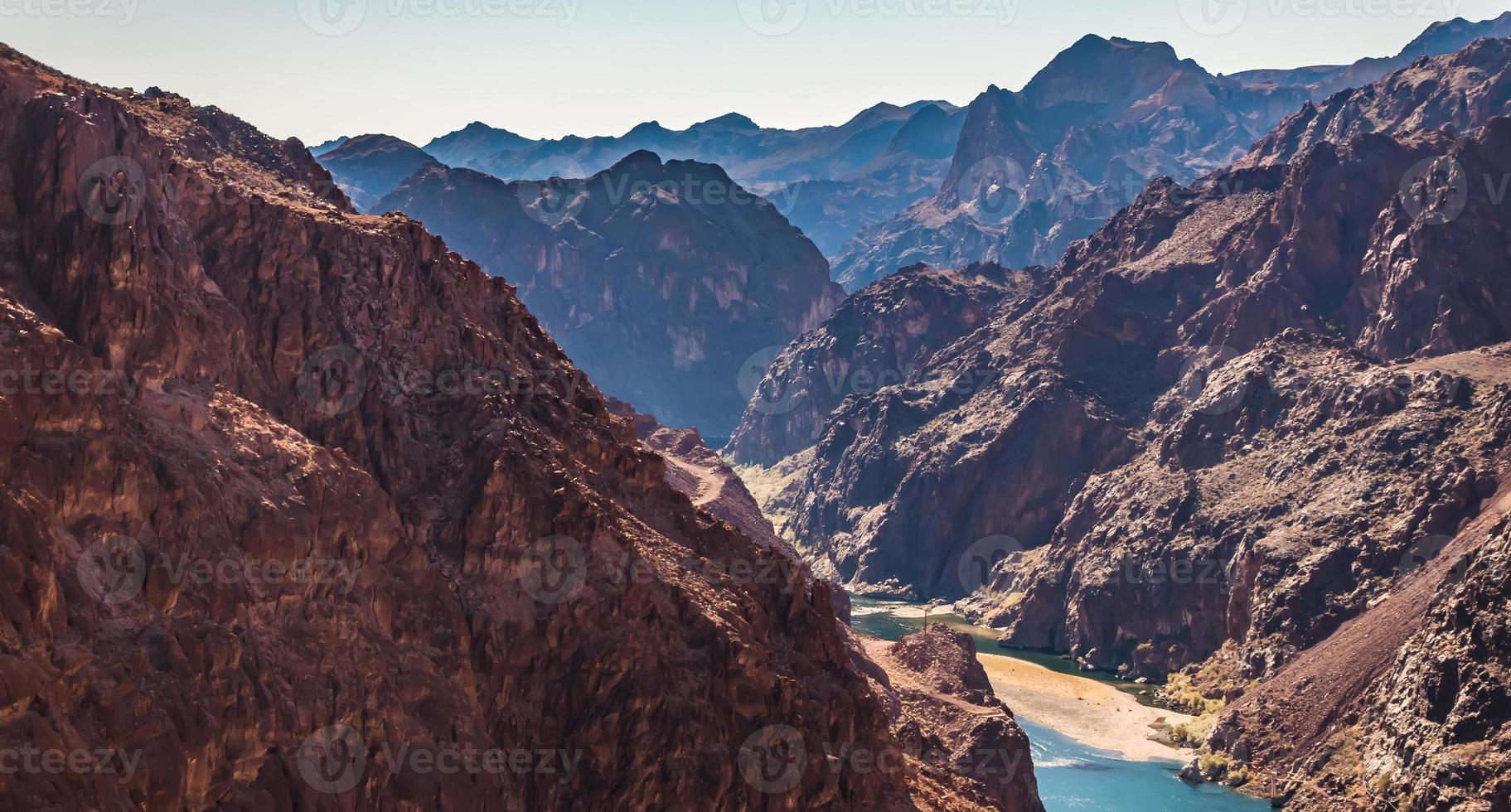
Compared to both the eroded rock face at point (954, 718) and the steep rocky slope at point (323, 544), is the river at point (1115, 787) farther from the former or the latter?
the steep rocky slope at point (323, 544)

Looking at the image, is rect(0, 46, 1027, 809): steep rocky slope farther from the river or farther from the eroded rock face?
the river

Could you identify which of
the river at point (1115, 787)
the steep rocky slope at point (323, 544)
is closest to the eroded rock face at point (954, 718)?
the steep rocky slope at point (323, 544)

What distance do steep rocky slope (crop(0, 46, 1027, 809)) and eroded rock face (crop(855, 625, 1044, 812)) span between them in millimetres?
15056

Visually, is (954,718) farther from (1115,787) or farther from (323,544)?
(323,544)

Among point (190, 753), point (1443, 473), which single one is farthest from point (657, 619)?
point (1443, 473)

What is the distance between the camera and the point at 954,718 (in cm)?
12950

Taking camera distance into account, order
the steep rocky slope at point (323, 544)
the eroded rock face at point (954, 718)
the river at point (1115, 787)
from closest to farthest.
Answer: the steep rocky slope at point (323, 544) < the eroded rock face at point (954, 718) < the river at point (1115, 787)

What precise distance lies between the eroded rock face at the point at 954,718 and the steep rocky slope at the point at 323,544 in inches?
593

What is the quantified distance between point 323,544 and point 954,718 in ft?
221

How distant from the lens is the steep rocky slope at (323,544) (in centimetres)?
6375

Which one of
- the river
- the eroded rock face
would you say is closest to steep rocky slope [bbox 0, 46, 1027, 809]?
the eroded rock face

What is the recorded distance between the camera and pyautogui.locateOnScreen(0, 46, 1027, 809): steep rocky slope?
63.8 metres

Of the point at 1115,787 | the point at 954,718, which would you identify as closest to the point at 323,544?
the point at 954,718

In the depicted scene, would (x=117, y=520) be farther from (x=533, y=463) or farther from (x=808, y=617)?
(x=808, y=617)
